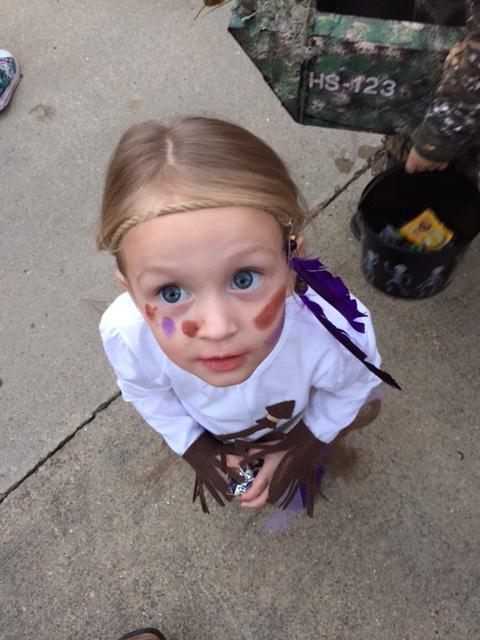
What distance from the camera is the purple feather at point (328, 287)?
1.32 metres

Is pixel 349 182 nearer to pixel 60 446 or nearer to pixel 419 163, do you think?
pixel 419 163

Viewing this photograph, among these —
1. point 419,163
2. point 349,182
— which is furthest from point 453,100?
point 349,182

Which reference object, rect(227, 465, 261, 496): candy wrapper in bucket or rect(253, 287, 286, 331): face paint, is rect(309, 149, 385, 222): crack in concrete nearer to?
rect(227, 465, 261, 496): candy wrapper in bucket

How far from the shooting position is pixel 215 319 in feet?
3.57

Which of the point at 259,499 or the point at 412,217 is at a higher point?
the point at 412,217

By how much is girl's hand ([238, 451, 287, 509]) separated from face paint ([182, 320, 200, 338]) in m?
0.73

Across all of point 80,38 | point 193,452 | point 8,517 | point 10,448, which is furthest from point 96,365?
point 80,38

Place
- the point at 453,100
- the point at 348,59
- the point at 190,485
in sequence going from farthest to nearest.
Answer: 1. the point at 190,485
2. the point at 348,59
3. the point at 453,100

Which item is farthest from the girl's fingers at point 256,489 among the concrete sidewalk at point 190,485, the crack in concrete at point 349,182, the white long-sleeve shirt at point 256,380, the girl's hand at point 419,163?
the crack in concrete at point 349,182

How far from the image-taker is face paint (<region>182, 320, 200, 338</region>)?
111cm

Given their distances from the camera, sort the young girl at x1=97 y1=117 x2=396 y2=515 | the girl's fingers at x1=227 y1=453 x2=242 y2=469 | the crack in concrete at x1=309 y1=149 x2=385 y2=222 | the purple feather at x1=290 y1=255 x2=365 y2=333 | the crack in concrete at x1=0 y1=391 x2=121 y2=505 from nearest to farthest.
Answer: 1. the young girl at x1=97 y1=117 x2=396 y2=515
2. the purple feather at x1=290 y1=255 x2=365 y2=333
3. the girl's fingers at x1=227 y1=453 x2=242 y2=469
4. the crack in concrete at x1=0 y1=391 x2=121 y2=505
5. the crack in concrete at x1=309 y1=149 x2=385 y2=222

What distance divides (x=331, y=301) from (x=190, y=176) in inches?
19.1

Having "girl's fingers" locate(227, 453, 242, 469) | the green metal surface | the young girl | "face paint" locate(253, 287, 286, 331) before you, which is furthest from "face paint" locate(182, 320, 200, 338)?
the green metal surface

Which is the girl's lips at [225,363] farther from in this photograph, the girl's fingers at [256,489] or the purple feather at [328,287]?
the girl's fingers at [256,489]
